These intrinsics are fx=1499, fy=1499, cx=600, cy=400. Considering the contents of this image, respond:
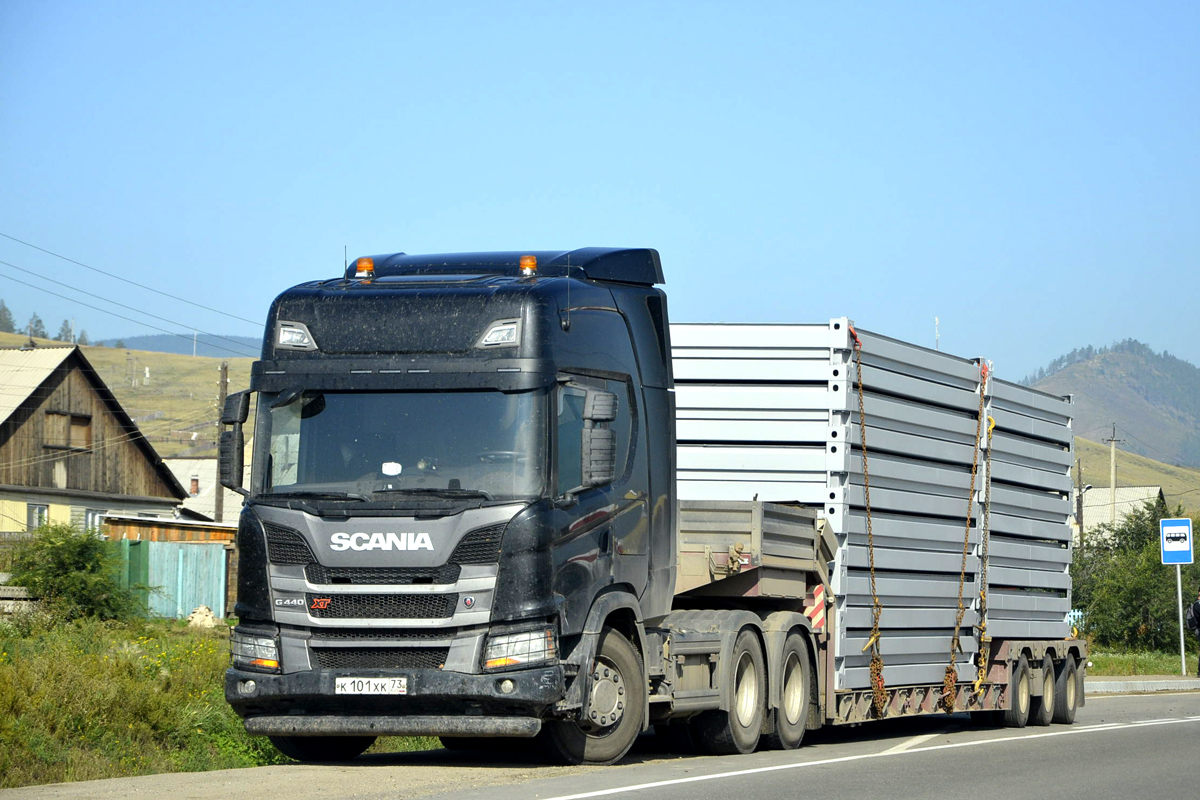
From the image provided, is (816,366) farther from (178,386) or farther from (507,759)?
(178,386)

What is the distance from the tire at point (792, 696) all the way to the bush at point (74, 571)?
15.7 metres

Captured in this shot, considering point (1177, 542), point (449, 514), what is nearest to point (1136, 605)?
point (1177, 542)

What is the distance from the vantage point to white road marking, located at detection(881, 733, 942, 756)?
13.1 meters

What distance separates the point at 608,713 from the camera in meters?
10.9

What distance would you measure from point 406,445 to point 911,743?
6948mm

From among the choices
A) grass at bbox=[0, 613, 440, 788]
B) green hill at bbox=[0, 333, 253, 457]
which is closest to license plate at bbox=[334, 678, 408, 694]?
grass at bbox=[0, 613, 440, 788]

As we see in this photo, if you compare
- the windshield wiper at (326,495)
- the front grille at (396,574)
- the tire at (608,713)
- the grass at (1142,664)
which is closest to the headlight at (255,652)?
the front grille at (396,574)

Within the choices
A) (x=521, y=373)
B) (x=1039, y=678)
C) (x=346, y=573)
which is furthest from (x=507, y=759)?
(x=1039, y=678)

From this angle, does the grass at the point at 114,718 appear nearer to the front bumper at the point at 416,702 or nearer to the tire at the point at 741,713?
the front bumper at the point at 416,702

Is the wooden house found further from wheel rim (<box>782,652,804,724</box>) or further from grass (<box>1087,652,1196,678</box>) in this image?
wheel rim (<box>782,652,804,724</box>)

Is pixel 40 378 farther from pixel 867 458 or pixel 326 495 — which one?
pixel 326 495

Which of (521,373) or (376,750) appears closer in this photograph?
(521,373)

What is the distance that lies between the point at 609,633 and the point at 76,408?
1758 inches

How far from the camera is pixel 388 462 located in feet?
33.6
